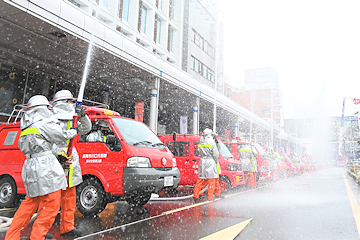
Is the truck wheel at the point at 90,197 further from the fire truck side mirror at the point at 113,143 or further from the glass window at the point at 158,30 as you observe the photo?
the glass window at the point at 158,30

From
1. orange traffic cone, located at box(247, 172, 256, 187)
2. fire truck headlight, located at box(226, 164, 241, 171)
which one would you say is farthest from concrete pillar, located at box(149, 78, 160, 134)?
fire truck headlight, located at box(226, 164, 241, 171)

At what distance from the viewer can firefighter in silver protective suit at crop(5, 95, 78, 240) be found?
3256 mm

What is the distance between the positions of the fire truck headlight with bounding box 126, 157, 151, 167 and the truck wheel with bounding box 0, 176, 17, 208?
2.79 meters

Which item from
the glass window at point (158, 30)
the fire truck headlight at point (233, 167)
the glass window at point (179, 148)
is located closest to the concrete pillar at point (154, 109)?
the glass window at point (179, 148)

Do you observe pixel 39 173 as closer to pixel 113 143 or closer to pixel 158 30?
pixel 113 143

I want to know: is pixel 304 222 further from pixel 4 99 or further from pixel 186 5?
pixel 186 5

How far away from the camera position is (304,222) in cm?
488

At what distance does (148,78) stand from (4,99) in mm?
6462

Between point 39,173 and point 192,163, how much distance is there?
5.79m

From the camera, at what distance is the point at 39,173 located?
3289 millimetres

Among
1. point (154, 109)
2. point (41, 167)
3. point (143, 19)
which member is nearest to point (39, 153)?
point (41, 167)

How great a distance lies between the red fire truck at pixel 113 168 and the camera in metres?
5.01

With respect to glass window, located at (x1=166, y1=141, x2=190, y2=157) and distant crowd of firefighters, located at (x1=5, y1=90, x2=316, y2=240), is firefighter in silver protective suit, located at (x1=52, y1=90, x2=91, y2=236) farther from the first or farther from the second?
glass window, located at (x1=166, y1=141, x2=190, y2=157)

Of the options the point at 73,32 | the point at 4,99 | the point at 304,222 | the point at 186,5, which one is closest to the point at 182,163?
the point at 304,222
